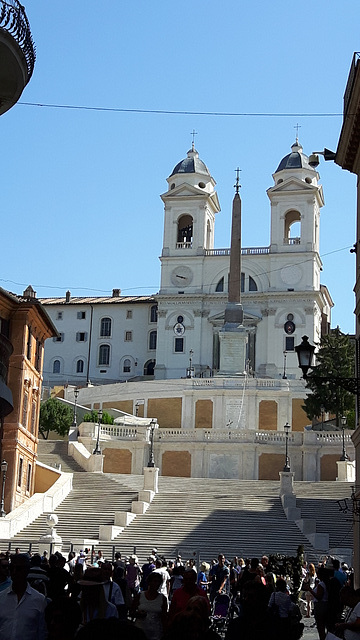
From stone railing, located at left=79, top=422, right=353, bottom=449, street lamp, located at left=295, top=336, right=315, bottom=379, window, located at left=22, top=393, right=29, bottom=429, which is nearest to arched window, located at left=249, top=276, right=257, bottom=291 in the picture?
stone railing, located at left=79, top=422, right=353, bottom=449

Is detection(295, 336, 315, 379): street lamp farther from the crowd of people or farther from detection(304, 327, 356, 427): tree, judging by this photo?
detection(304, 327, 356, 427): tree

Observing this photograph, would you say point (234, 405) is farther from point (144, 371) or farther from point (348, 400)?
point (144, 371)

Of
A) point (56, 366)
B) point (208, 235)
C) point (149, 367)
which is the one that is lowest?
point (149, 367)

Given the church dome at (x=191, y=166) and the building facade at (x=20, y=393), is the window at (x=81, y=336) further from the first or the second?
the building facade at (x=20, y=393)

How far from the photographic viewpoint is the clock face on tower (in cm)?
8762

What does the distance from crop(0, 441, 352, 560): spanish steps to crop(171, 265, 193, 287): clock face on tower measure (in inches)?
1663

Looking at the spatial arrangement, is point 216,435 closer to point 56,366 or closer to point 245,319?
point 245,319

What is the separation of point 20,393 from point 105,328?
50672mm

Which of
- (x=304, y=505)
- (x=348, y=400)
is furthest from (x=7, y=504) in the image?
(x=348, y=400)

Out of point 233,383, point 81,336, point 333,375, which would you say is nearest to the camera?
point 333,375

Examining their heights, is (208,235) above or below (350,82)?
above

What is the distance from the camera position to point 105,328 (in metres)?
92.8

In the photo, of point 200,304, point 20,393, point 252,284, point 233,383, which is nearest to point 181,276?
point 200,304

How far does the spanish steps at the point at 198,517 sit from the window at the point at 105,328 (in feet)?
153
